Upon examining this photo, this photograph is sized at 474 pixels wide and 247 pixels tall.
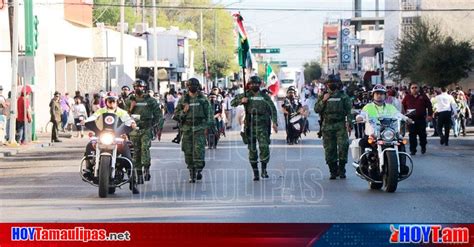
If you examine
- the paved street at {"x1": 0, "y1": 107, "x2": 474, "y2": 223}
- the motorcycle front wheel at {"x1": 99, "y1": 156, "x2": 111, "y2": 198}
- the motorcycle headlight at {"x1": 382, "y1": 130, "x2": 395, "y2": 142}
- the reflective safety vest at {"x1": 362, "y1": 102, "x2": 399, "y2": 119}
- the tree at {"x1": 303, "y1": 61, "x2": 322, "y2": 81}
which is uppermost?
the tree at {"x1": 303, "y1": 61, "x2": 322, "y2": 81}

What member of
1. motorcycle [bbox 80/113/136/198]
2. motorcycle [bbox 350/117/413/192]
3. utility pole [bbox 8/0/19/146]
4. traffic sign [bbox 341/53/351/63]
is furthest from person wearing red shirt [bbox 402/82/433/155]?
traffic sign [bbox 341/53/351/63]

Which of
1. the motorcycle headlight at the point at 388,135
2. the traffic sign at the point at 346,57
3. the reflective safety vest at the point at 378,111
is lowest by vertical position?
the motorcycle headlight at the point at 388,135

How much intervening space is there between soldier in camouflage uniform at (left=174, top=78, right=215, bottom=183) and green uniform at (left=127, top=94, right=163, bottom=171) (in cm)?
64

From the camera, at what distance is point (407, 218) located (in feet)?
39.1

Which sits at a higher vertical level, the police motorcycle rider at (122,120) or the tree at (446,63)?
the tree at (446,63)

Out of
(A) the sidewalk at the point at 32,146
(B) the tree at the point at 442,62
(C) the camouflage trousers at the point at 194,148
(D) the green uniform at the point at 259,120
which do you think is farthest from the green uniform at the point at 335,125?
(B) the tree at the point at 442,62

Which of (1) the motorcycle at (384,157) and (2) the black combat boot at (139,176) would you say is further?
(2) the black combat boot at (139,176)

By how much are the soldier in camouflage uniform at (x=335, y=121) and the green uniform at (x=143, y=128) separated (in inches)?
114

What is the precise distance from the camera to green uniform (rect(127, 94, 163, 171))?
695 inches

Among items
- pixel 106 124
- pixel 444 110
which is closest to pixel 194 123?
pixel 106 124

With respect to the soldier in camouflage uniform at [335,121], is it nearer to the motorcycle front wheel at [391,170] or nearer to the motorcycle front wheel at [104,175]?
the motorcycle front wheel at [391,170]

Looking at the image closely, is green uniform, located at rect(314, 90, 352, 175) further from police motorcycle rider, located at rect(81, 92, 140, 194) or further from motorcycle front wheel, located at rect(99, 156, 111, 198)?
motorcycle front wheel, located at rect(99, 156, 111, 198)

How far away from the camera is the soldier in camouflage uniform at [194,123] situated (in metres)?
18.2

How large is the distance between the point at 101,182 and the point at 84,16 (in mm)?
41367
